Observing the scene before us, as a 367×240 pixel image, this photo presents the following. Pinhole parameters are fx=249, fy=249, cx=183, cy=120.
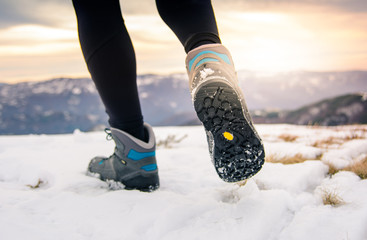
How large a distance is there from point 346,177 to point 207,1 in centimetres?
114

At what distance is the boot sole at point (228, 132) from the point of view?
879 mm

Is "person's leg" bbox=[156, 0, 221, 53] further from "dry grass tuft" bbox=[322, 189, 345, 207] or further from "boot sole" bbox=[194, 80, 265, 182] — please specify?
"dry grass tuft" bbox=[322, 189, 345, 207]

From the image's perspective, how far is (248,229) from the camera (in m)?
0.82

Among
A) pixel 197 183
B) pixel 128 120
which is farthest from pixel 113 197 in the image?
pixel 197 183

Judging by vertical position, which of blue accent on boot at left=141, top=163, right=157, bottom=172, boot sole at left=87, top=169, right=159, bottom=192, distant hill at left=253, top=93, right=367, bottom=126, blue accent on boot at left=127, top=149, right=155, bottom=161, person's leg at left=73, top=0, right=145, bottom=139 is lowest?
distant hill at left=253, top=93, right=367, bottom=126

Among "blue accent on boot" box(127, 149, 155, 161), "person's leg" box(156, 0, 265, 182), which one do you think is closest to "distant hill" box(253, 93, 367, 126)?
"blue accent on boot" box(127, 149, 155, 161)

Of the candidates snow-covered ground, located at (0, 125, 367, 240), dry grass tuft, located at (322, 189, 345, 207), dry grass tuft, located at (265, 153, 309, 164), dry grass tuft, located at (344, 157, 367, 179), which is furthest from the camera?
dry grass tuft, located at (265, 153, 309, 164)

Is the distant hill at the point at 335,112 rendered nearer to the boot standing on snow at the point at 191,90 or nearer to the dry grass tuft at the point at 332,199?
the dry grass tuft at the point at 332,199

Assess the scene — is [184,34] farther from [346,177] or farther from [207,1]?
[346,177]

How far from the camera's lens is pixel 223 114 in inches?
35.3

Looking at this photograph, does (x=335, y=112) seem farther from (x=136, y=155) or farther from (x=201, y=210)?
(x=201, y=210)

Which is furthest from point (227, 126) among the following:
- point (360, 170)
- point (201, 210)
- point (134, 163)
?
point (360, 170)

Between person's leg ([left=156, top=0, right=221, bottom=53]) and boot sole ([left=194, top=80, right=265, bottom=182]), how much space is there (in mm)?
296

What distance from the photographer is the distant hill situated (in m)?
94.2
